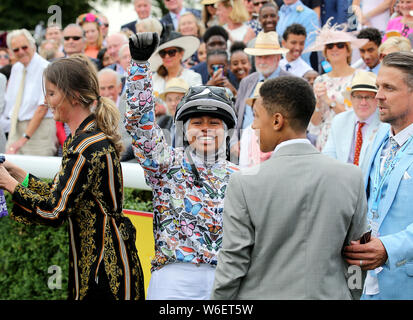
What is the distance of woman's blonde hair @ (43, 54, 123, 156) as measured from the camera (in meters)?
3.48

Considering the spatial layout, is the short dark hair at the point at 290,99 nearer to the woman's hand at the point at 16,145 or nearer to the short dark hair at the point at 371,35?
the short dark hair at the point at 371,35

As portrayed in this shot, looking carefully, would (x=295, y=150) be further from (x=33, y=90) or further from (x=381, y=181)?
(x=33, y=90)

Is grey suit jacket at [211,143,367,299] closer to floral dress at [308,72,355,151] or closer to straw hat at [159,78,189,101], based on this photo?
floral dress at [308,72,355,151]

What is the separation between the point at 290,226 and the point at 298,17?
625 cm

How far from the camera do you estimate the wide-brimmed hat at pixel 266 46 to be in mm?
7272

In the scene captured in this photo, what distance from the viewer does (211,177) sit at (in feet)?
11.3

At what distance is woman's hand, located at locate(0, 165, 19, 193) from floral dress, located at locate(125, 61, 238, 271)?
68cm

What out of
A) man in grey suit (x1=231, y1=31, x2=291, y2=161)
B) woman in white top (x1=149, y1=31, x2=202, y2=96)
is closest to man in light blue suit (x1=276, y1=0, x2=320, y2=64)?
man in grey suit (x1=231, y1=31, x2=291, y2=161)

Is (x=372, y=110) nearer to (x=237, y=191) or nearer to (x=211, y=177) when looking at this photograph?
(x=211, y=177)

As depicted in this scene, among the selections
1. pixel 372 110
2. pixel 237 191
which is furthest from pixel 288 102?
pixel 372 110

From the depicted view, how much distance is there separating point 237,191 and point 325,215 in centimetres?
41

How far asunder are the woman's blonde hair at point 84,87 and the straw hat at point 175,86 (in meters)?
3.41

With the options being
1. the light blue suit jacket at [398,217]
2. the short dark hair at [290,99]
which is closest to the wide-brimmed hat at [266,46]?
the light blue suit jacket at [398,217]

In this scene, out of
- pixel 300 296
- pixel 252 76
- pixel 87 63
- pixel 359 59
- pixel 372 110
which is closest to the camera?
pixel 300 296
